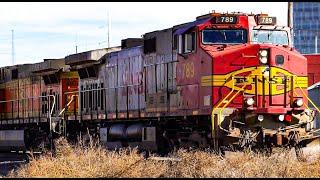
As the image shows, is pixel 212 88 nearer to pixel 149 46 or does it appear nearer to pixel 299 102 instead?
pixel 299 102

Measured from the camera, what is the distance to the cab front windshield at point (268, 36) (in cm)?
1588

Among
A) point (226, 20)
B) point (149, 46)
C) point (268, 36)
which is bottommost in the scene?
point (149, 46)

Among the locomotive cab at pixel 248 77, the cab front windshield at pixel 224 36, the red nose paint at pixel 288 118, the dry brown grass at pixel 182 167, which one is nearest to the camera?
the dry brown grass at pixel 182 167

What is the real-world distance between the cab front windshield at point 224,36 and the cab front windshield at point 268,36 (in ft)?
1.08

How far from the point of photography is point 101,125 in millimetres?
21766

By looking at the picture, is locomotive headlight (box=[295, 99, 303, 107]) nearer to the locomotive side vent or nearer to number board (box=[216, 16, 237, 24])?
number board (box=[216, 16, 237, 24])

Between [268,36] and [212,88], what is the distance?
7.47ft

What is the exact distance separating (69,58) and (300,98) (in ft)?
36.9

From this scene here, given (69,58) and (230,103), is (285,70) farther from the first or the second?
(69,58)

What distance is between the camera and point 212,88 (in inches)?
592

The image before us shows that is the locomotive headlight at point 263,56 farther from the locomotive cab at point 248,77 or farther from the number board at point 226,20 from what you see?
the number board at point 226,20

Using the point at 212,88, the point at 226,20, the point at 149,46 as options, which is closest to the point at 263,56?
the point at 226,20

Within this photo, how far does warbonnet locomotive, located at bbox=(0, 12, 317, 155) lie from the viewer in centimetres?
1494

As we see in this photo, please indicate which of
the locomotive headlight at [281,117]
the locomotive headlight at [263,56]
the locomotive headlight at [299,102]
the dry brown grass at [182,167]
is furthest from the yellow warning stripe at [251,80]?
the dry brown grass at [182,167]
